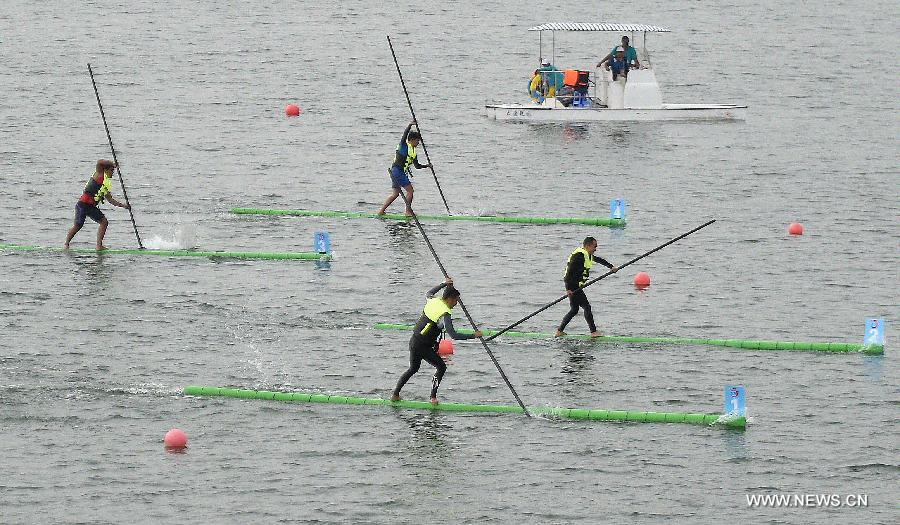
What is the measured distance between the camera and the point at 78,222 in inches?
1371

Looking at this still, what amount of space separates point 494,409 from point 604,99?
1123 inches

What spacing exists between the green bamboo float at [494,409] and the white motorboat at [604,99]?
88.5 ft

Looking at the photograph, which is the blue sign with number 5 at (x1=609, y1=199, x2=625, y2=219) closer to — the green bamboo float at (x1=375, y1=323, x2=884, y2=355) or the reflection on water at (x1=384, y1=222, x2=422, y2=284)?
the reflection on water at (x1=384, y1=222, x2=422, y2=284)

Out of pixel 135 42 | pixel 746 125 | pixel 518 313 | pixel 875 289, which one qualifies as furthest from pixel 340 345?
pixel 135 42

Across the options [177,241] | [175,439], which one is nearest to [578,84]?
[177,241]

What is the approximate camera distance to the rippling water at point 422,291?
22.5 metres

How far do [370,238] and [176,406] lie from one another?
12547 millimetres

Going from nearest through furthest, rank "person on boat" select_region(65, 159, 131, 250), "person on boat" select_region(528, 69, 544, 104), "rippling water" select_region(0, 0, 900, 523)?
"rippling water" select_region(0, 0, 900, 523) < "person on boat" select_region(65, 159, 131, 250) < "person on boat" select_region(528, 69, 544, 104)

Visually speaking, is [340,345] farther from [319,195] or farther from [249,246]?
[319,195]

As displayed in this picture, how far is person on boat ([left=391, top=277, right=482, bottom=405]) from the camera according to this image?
24.4 meters

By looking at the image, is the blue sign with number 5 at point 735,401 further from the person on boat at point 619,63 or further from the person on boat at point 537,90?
the person on boat at point 537,90

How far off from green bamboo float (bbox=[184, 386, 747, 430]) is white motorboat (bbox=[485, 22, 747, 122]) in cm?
2696

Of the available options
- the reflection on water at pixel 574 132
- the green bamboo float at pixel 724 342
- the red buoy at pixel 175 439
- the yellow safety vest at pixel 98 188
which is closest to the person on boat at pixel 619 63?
the reflection on water at pixel 574 132

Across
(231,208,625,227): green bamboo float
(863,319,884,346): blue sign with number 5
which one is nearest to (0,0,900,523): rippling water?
(863,319,884,346): blue sign with number 5
